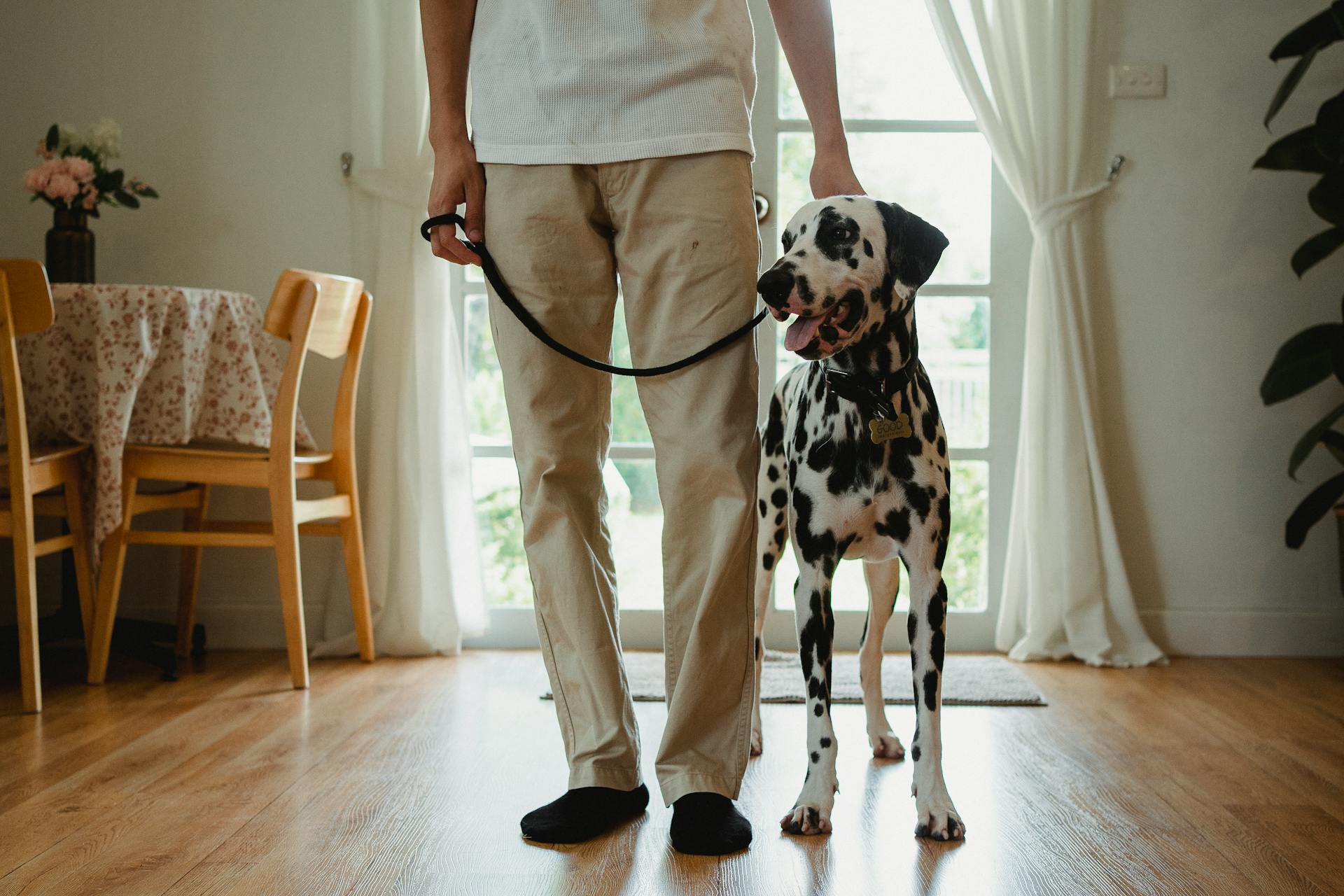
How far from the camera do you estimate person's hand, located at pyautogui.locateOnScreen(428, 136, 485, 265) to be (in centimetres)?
157

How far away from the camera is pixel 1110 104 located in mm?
3062

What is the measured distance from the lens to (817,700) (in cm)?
162

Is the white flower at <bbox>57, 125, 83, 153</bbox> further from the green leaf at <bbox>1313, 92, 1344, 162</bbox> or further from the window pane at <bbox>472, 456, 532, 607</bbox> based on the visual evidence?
the green leaf at <bbox>1313, 92, 1344, 162</bbox>

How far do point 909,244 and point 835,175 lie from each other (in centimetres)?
16

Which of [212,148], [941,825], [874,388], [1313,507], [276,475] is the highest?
[212,148]

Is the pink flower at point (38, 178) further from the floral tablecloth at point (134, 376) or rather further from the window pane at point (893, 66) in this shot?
the window pane at point (893, 66)

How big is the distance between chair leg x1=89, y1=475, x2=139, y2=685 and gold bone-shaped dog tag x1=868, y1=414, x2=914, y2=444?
184 centimetres

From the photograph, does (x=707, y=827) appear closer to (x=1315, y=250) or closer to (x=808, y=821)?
(x=808, y=821)

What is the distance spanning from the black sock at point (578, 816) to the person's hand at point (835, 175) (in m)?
0.91

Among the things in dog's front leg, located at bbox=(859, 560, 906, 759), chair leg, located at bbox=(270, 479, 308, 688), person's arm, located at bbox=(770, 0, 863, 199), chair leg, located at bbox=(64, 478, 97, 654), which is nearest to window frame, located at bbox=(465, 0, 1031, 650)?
chair leg, located at bbox=(270, 479, 308, 688)

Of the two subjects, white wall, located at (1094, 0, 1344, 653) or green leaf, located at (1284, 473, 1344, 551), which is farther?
white wall, located at (1094, 0, 1344, 653)

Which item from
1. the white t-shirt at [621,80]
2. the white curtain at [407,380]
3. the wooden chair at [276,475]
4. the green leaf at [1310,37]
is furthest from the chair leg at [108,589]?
the green leaf at [1310,37]

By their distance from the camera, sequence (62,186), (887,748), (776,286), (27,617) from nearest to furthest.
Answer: (776,286) < (887,748) < (27,617) < (62,186)

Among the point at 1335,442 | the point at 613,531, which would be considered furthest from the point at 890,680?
the point at 1335,442
